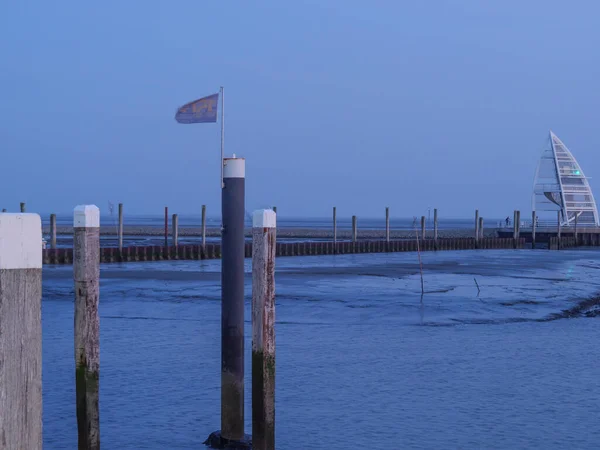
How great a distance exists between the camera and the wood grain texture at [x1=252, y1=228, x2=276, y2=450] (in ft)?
23.6

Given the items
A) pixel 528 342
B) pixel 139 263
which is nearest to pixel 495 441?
pixel 528 342

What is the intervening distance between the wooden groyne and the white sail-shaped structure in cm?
1923

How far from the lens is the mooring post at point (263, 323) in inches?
284

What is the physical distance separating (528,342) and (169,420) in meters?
7.71

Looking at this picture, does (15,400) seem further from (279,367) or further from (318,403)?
(279,367)

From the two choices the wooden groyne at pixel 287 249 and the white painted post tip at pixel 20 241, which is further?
the wooden groyne at pixel 287 249

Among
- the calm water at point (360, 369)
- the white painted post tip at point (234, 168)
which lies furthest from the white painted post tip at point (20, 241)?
the calm water at point (360, 369)

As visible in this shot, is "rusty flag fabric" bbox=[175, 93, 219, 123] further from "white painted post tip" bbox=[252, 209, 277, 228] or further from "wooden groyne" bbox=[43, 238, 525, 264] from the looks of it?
"wooden groyne" bbox=[43, 238, 525, 264]

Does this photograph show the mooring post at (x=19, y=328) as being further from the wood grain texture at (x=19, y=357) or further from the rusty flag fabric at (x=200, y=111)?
the rusty flag fabric at (x=200, y=111)

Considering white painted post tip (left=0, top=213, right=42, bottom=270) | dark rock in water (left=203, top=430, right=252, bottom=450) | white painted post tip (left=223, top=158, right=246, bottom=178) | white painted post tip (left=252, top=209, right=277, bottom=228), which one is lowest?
dark rock in water (left=203, top=430, right=252, bottom=450)

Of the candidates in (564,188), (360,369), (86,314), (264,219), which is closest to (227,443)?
(86,314)

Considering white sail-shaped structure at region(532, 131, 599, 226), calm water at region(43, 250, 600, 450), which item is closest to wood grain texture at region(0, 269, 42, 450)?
calm water at region(43, 250, 600, 450)

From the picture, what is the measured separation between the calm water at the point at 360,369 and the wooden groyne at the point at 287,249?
13.0m

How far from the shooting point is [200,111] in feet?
29.9
